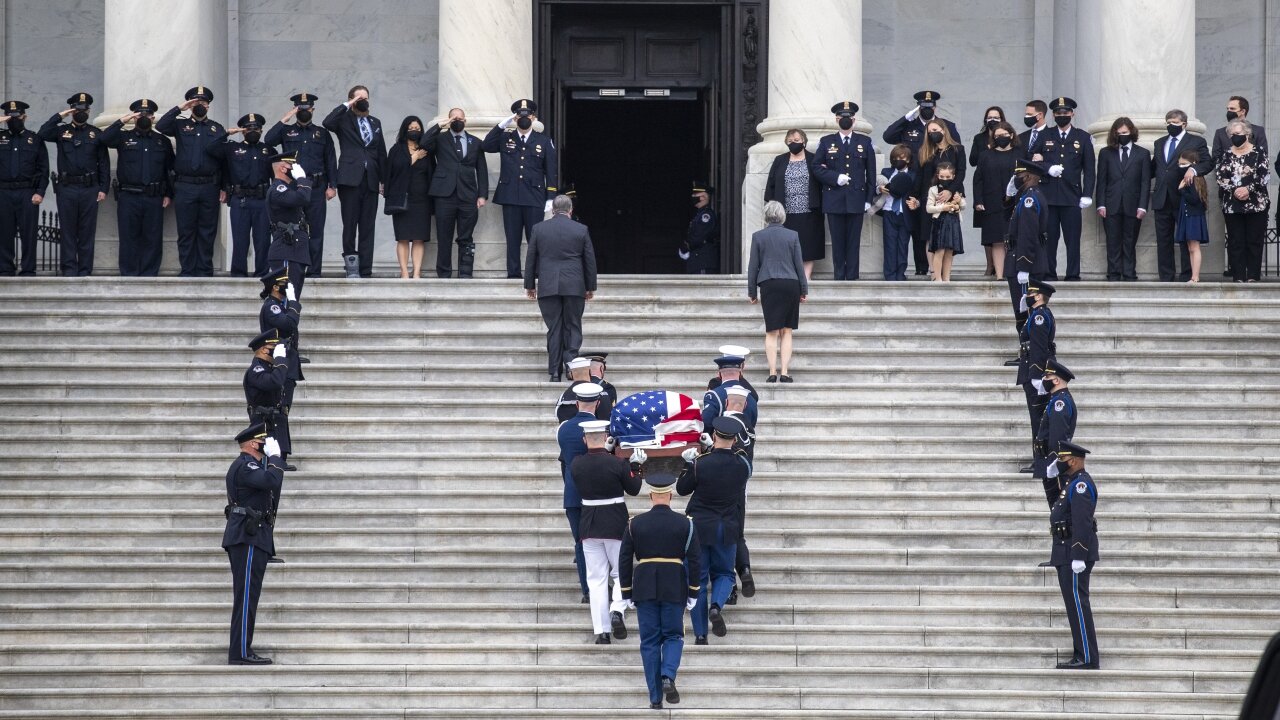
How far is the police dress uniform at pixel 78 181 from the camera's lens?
21359mm

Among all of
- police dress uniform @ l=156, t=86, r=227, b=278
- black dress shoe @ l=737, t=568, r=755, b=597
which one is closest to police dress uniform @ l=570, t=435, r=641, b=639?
black dress shoe @ l=737, t=568, r=755, b=597

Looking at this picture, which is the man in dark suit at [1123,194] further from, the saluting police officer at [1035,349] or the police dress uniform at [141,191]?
the police dress uniform at [141,191]

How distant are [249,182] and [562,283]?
5062 mm

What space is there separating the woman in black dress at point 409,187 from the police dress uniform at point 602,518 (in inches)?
310

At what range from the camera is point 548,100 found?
87.4 ft

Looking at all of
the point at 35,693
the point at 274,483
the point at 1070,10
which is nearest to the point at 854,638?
the point at 274,483

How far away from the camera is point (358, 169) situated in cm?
2148

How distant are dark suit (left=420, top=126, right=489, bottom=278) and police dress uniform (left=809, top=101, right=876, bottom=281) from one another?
3843 mm

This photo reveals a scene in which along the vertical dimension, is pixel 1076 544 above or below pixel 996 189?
below

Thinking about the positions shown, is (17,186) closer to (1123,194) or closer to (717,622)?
(717,622)

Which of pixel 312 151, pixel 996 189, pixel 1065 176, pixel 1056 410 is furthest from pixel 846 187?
pixel 1056 410

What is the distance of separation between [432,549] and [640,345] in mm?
4292

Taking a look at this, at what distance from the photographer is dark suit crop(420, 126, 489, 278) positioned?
839 inches

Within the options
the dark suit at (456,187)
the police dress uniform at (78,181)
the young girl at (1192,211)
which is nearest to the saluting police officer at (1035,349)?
the young girl at (1192,211)
